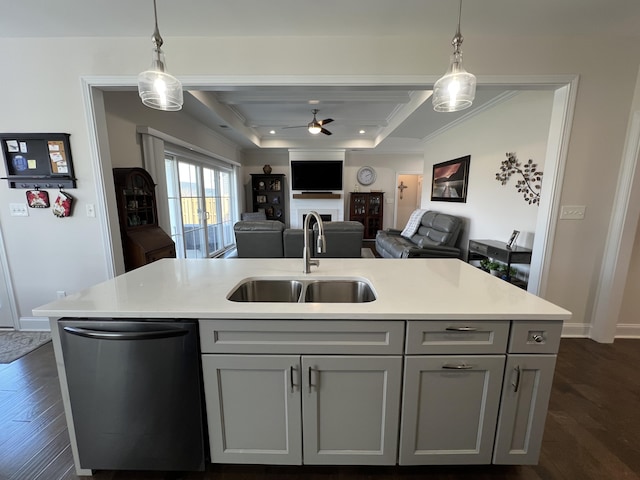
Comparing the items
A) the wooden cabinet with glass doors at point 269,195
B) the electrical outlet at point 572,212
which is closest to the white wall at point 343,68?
the electrical outlet at point 572,212

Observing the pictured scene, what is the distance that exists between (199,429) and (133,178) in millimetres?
2568

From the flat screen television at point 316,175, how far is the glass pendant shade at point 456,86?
5.32 meters

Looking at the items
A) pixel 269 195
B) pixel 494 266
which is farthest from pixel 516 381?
pixel 269 195

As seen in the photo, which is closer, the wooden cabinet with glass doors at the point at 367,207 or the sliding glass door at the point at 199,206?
the sliding glass door at the point at 199,206

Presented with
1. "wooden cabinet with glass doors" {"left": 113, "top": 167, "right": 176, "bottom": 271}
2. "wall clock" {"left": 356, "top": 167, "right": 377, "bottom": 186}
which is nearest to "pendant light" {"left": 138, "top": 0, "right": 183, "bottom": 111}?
"wooden cabinet with glass doors" {"left": 113, "top": 167, "right": 176, "bottom": 271}

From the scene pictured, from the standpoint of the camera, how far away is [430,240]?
4387 mm

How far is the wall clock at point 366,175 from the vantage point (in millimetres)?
7270

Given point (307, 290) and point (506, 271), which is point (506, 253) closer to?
point (506, 271)

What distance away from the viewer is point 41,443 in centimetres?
142

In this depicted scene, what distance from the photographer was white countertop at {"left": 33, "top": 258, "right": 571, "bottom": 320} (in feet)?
3.38

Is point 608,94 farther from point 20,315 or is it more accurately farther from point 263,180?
point 263,180

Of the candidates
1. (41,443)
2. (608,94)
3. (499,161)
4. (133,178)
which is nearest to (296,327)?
(41,443)

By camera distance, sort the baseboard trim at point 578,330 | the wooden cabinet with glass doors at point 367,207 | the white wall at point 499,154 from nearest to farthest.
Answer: the baseboard trim at point 578,330
the white wall at point 499,154
the wooden cabinet with glass doors at point 367,207

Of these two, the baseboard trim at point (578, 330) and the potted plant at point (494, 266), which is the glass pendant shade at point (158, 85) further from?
the baseboard trim at point (578, 330)
